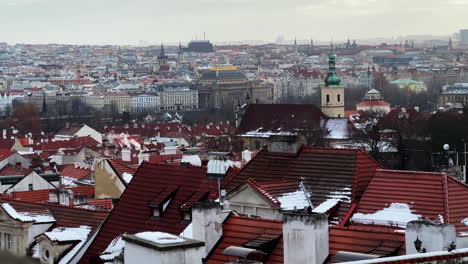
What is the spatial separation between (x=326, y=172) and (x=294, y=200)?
663 mm

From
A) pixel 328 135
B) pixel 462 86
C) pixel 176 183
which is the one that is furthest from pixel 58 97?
pixel 176 183

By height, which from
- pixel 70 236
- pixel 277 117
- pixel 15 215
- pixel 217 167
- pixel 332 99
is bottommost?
pixel 332 99

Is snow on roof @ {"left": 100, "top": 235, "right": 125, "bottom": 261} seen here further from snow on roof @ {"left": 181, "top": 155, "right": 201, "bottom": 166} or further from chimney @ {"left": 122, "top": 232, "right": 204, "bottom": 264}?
chimney @ {"left": 122, "top": 232, "right": 204, "bottom": 264}

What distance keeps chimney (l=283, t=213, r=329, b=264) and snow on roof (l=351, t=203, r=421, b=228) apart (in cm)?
266

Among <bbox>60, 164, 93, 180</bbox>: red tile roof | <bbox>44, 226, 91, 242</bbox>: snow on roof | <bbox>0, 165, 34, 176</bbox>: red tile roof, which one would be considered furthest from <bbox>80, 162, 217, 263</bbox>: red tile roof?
<bbox>60, 164, 93, 180</bbox>: red tile roof

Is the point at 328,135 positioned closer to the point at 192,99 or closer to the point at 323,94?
the point at 323,94

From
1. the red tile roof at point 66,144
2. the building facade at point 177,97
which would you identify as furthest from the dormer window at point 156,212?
the building facade at point 177,97

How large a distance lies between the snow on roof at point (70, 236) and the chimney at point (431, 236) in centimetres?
650

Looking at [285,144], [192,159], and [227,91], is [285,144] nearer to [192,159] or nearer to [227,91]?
[192,159]

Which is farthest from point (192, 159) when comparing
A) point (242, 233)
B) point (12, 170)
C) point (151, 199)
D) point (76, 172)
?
point (76, 172)

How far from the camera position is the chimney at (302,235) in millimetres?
10836

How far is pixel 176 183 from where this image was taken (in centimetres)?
1684

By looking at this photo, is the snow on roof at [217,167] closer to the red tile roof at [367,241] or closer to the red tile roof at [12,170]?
the red tile roof at [367,241]

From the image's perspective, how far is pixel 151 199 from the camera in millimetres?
16547
